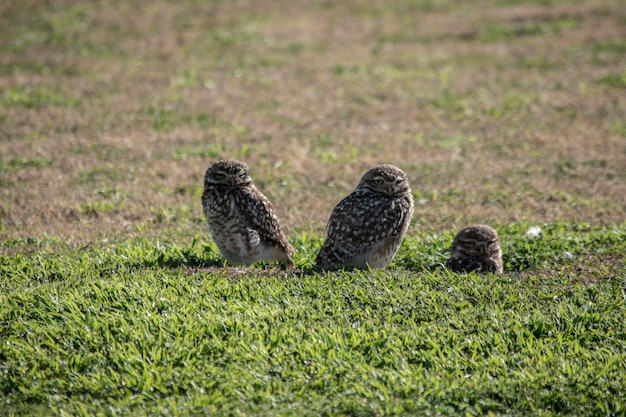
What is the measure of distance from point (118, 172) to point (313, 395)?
8299 millimetres

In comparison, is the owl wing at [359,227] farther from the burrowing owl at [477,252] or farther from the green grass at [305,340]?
the burrowing owl at [477,252]

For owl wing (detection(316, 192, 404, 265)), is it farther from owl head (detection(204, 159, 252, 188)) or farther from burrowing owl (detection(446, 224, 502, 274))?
owl head (detection(204, 159, 252, 188))

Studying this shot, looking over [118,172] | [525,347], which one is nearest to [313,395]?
[525,347]

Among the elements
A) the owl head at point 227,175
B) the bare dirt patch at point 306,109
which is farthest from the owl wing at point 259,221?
the bare dirt patch at point 306,109

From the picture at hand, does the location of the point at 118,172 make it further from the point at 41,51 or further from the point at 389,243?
the point at 41,51

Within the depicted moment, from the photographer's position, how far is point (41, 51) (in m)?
22.3

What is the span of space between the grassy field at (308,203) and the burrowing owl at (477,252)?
0.33m

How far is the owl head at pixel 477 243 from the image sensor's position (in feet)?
28.8

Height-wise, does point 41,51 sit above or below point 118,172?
above

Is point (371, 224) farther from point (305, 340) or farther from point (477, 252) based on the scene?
point (305, 340)

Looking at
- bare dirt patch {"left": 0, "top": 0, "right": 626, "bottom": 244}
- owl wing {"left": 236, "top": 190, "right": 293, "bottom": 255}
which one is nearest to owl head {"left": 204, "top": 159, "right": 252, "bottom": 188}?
owl wing {"left": 236, "top": 190, "right": 293, "bottom": 255}

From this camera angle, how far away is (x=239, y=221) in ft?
29.2

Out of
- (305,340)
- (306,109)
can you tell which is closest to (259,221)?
(305,340)

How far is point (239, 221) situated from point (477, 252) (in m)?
2.63
